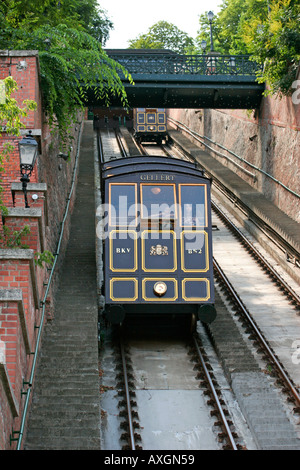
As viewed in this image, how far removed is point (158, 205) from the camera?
1264 centimetres

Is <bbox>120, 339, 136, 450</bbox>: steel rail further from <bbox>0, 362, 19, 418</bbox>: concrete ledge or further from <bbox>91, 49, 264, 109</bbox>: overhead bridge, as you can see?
<bbox>91, 49, 264, 109</bbox>: overhead bridge

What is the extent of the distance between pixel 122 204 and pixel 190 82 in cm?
1212

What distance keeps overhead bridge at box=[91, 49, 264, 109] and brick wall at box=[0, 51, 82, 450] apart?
830 centimetres

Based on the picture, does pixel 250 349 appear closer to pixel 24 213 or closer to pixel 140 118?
pixel 24 213

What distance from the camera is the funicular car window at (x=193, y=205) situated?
12617 millimetres

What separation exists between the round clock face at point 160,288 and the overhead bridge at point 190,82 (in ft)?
38.7

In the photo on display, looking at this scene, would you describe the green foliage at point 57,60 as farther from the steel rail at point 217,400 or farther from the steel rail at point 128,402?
the steel rail at point 217,400

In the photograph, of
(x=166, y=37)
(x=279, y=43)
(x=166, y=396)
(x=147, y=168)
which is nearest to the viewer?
(x=166, y=396)

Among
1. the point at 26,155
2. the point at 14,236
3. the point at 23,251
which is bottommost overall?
the point at 14,236

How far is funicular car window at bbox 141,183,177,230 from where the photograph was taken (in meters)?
12.5
